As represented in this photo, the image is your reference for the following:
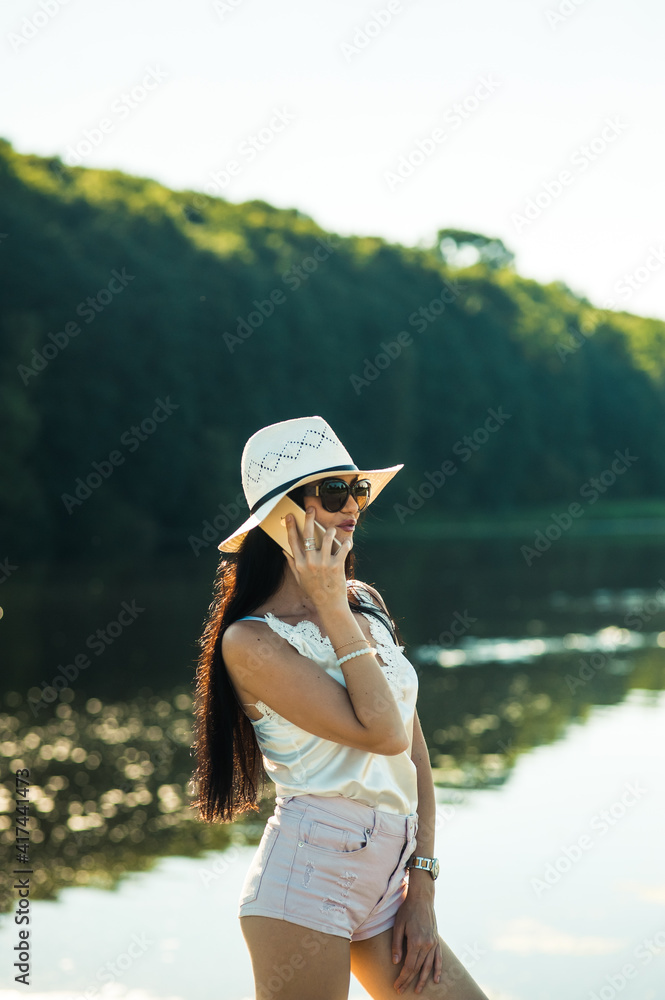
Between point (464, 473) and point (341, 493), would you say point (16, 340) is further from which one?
point (464, 473)

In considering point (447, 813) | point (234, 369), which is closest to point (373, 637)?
point (447, 813)

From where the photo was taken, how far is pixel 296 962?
2633 mm

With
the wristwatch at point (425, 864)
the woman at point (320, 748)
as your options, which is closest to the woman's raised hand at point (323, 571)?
the woman at point (320, 748)

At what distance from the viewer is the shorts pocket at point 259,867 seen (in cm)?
271

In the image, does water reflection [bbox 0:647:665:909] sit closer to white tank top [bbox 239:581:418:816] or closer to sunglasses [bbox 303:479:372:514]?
white tank top [bbox 239:581:418:816]

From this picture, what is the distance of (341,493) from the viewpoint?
2857mm

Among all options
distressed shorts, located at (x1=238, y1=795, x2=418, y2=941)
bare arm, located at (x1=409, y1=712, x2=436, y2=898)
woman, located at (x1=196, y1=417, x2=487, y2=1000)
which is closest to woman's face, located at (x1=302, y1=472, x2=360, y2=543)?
woman, located at (x1=196, y1=417, x2=487, y2=1000)

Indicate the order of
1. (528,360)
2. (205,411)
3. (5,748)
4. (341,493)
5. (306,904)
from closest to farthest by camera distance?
(306,904) → (341,493) → (5,748) → (205,411) → (528,360)

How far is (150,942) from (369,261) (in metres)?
70.1

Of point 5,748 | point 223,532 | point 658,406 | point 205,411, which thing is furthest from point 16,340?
point 658,406

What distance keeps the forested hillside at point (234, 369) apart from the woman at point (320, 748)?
3185cm

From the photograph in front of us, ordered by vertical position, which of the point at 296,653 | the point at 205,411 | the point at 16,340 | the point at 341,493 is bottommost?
the point at 296,653

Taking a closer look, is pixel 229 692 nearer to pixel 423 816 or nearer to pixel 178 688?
pixel 423 816

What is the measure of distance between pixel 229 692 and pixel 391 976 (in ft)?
2.52
